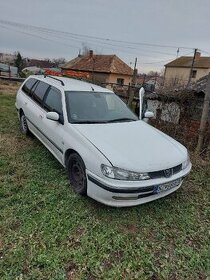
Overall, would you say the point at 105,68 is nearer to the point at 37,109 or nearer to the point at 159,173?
the point at 37,109

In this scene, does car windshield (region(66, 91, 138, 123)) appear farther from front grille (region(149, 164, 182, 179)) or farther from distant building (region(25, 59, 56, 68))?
distant building (region(25, 59, 56, 68))

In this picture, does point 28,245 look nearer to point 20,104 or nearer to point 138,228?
point 138,228

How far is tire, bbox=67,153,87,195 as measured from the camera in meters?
3.49

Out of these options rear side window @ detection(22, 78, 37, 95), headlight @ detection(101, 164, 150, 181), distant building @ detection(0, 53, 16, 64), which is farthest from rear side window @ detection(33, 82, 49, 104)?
distant building @ detection(0, 53, 16, 64)

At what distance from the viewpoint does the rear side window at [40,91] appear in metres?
5.09

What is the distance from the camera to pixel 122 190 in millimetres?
3023

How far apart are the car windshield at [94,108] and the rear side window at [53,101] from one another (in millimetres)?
171

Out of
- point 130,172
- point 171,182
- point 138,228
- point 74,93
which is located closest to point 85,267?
point 138,228

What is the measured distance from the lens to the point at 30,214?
3264 mm

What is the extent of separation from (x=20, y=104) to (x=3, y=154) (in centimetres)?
156

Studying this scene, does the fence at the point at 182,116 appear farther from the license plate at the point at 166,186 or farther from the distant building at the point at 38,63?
the distant building at the point at 38,63

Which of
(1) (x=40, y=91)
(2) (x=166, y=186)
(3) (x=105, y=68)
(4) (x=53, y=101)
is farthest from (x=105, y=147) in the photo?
(3) (x=105, y=68)

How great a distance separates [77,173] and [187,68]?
165ft

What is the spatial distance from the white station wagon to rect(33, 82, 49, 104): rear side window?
0.03m
